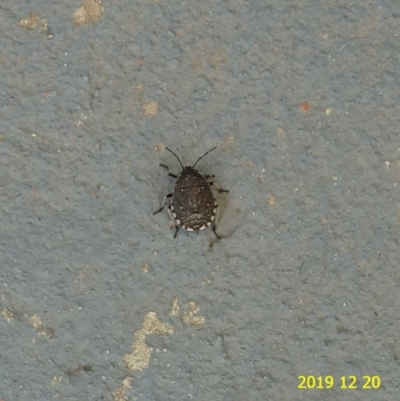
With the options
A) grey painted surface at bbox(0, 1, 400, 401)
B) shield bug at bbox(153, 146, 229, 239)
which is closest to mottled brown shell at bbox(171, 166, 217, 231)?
shield bug at bbox(153, 146, 229, 239)

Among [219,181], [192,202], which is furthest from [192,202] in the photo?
[219,181]

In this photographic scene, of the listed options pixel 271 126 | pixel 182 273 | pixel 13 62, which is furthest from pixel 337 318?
pixel 13 62

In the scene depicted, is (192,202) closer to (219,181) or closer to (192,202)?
(192,202)

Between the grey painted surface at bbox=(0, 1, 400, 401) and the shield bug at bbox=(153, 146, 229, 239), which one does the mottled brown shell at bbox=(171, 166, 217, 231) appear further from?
the grey painted surface at bbox=(0, 1, 400, 401)

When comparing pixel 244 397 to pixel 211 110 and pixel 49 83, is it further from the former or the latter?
pixel 49 83

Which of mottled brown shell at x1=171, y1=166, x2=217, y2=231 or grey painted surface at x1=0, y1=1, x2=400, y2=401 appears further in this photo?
grey painted surface at x1=0, y1=1, x2=400, y2=401

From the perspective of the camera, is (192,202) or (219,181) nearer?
(192,202)

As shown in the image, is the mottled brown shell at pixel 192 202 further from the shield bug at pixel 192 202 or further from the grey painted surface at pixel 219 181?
the grey painted surface at pixel 219 181
